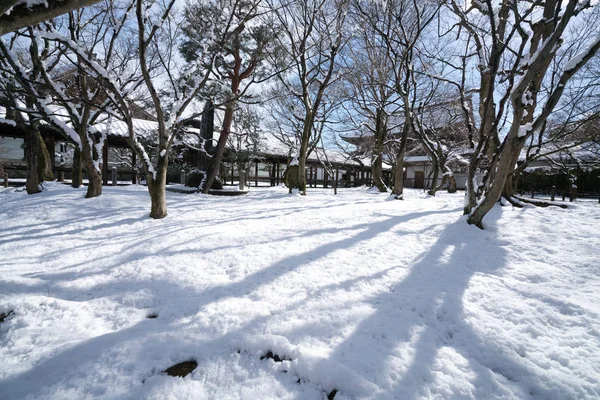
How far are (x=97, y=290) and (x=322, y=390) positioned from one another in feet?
7.54

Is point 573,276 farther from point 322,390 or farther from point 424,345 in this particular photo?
point 322,390

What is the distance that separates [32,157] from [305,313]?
944 cm

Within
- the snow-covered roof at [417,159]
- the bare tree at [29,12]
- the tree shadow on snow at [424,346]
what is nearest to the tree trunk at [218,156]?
the bare tree at [29,12]

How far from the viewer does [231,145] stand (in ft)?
44.1

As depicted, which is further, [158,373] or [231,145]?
[231,145]

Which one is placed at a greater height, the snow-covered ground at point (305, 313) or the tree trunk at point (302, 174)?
the tree trunk at point (302, 174)

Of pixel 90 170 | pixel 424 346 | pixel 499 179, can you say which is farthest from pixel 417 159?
pixel 424 346

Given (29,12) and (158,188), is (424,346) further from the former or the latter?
(158,188)

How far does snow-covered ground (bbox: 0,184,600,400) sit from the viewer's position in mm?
1378

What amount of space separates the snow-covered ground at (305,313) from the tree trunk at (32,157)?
15.2ft

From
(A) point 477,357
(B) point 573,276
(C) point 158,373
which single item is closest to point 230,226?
(C) point 158,373

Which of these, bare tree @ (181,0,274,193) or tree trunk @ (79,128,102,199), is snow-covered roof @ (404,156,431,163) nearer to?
bare tree @ (181,0,274,193)

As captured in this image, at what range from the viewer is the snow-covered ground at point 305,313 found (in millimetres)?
1378

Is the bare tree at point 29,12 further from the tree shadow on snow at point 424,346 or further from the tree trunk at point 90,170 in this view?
the tree trunk at point 90,170
